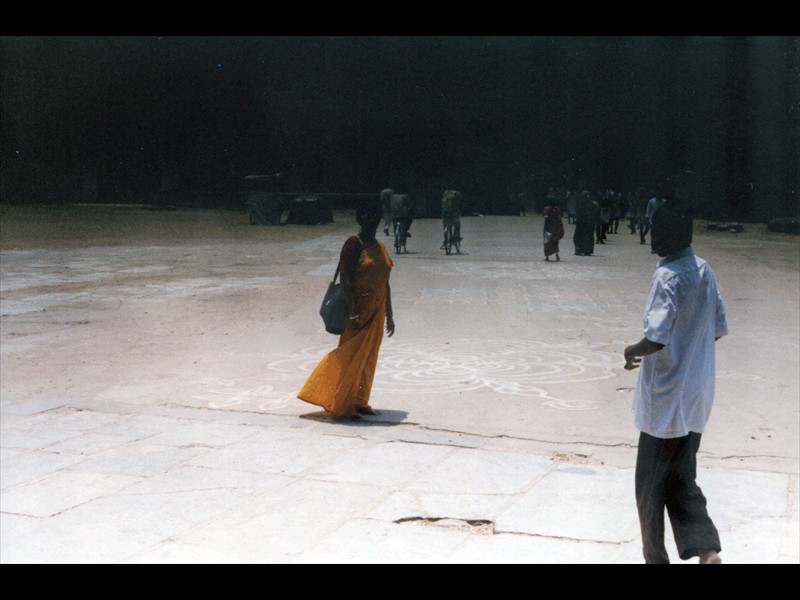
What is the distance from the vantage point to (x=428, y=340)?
10695 millimetres

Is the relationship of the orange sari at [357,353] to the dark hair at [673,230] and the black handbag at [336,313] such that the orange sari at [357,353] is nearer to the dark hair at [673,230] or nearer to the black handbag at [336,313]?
the black handbag at [336,313]

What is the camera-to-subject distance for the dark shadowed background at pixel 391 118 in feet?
125

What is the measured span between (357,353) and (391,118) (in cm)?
3624

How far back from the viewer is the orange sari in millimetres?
7074

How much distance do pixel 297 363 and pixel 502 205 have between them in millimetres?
39612

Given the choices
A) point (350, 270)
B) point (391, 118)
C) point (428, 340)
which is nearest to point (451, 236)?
point (428, 340)

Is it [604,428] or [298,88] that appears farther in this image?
[298,88]

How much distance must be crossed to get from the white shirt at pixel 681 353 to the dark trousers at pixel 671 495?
0.09 meters

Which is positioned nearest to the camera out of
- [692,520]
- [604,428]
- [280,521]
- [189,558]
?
[692,520]

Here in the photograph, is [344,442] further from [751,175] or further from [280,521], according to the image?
[751,175]

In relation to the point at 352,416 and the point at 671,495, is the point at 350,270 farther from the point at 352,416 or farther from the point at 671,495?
the point at 671,495

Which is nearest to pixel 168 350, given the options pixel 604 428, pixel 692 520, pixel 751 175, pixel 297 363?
pixel 297 363

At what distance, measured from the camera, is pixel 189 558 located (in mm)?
4285

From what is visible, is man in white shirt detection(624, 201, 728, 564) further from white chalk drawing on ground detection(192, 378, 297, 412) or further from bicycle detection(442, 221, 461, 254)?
bicycle detection(442, 221, 461, 254)
